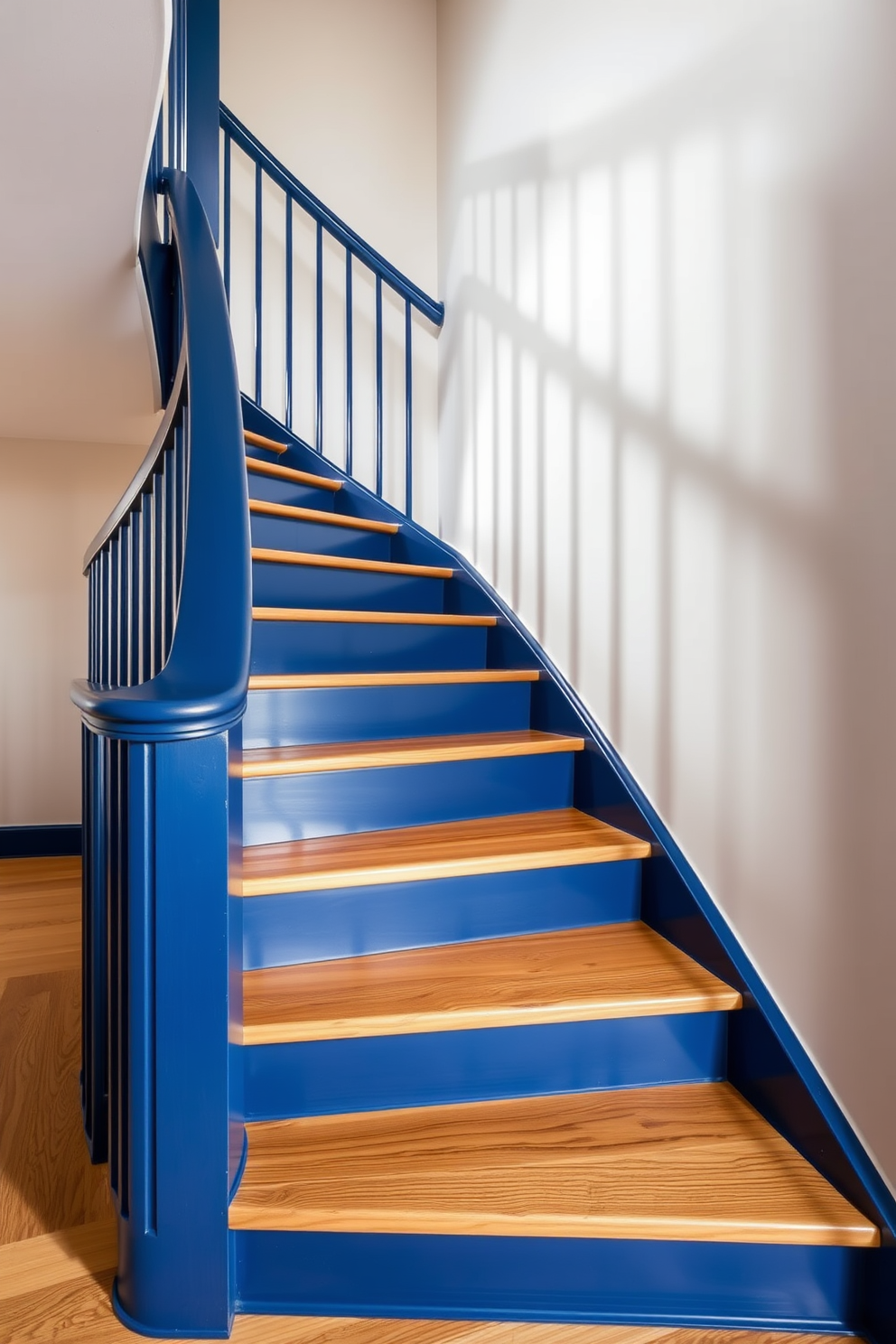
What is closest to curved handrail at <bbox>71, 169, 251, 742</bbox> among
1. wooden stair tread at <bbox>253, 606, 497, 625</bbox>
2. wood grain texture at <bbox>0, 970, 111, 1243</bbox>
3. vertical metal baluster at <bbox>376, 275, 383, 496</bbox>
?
wooden stair tread at <bbox>253, 606, 497, 625</bbox>

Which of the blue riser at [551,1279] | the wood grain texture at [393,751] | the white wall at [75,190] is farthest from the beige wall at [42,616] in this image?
the blue riser at [551,1279]

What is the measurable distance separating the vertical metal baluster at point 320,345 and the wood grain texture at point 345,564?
0.80 metres

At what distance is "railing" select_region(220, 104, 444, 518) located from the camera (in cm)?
285

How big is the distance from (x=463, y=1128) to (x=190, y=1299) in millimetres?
395

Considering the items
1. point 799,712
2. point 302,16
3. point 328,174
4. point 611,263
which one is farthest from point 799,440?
point 302,16

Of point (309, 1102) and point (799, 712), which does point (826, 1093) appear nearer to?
point (799, 712)

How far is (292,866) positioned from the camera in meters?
1.31

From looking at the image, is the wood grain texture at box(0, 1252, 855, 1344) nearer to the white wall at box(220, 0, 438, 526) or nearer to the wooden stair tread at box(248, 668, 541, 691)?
the wooden stair tread at box(248, 668, 541, 691)

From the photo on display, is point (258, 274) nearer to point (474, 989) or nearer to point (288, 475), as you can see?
point (288, 475)

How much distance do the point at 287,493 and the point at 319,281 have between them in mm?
948

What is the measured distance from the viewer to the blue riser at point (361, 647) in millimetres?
1831

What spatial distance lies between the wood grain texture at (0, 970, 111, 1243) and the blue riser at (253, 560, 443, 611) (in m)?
1.09

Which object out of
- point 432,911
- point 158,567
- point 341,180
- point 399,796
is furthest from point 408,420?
point 432,911

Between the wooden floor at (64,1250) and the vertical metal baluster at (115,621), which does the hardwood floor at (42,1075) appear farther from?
the vertical metal baluster at (115,621)
